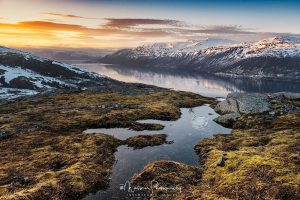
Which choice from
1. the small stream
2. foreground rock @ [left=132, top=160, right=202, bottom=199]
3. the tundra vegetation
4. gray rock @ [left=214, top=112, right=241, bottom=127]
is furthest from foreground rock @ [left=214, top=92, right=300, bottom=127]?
foreground rock @ [left=132, top=160, right=202, bottom=199]

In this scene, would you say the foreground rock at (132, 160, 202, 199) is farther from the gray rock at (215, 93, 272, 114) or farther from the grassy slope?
the gray rock at (215, 93, 272, 114)

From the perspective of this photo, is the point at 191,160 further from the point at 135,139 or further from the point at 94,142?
the point at 94,142

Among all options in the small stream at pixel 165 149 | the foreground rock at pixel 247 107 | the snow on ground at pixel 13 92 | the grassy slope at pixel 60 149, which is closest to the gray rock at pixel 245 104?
the foreground rock at pixel 247 107

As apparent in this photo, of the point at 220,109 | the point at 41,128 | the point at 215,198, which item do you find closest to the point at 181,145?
the point at 215,198

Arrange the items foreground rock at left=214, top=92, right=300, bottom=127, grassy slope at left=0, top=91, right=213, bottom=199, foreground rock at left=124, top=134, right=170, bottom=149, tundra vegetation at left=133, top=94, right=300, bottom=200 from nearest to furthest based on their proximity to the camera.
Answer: tundra vegetation at left=133, top=94, right=300, bottom=200
grassy slope at left=0, top=91, right=213, bottom=199
foreground rock at left=124, top=134, right=170, bottom=149
foreground rock at left=214, top=92, right=300, bottom=127

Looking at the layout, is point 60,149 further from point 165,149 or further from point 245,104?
point 245,104

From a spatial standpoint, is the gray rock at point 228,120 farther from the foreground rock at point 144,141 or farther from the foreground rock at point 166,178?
the foreground rock at point 166,178

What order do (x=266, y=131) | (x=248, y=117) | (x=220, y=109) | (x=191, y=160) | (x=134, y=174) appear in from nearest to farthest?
(x=134, y=174)
(x=191, y=160)
(x=266, y=131)
(x=248, y=117)
(x=220, y=109)
